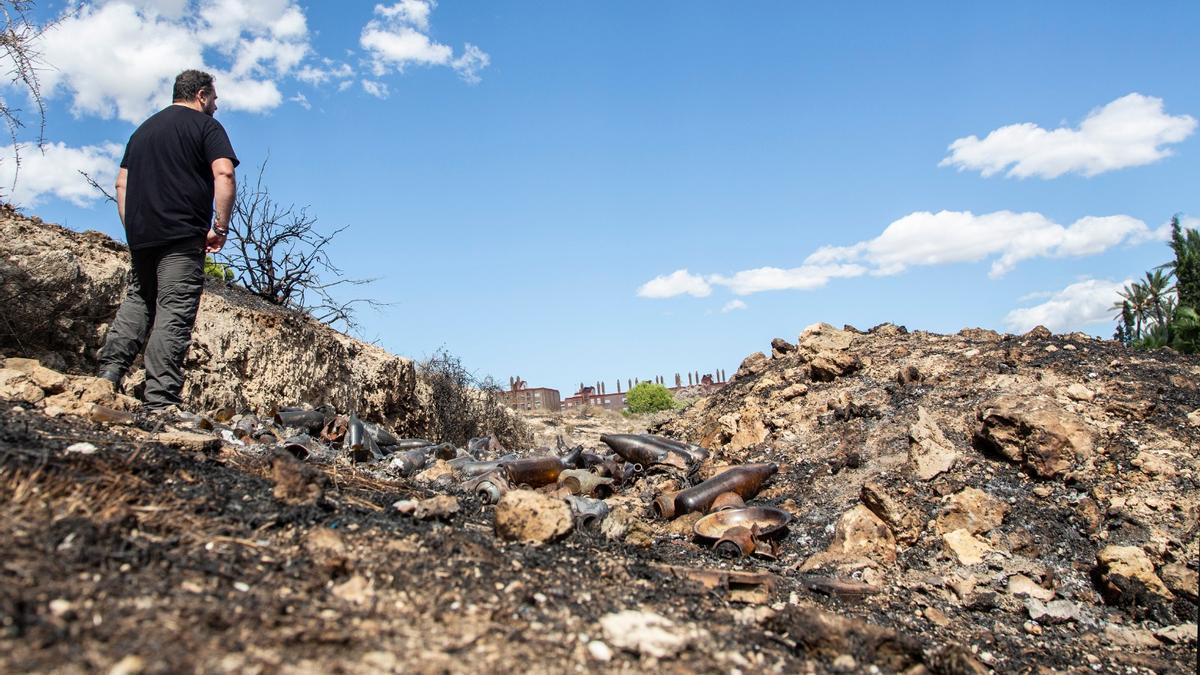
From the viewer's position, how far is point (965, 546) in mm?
4297

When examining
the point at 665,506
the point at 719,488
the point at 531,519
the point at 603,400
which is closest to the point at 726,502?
the point at 719,488

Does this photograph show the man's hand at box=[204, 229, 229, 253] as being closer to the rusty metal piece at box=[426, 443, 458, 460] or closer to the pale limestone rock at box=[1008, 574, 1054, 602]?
the rusty metal piece at box=[426, 443, 458, 460]

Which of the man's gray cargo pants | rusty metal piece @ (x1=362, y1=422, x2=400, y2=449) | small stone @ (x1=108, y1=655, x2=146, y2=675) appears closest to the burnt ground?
small stone @ (x1=108, y1=655, x2=146, y2=675)

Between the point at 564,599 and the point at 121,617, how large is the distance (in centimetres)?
120

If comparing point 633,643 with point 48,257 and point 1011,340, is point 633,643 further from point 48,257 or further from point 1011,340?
point 1011,340

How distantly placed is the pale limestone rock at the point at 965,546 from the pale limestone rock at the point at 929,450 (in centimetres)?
69

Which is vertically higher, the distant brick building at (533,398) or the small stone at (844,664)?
the distant brick building at (533,398)

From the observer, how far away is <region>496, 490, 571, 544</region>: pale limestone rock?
3014 mm

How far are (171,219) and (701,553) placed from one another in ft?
11.2

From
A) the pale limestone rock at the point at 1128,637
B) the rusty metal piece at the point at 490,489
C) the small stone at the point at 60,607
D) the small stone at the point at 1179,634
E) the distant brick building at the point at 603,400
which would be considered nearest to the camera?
the small stone at the point at 60,607

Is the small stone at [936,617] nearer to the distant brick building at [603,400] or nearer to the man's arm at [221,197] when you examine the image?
the man's arm at [221,197]

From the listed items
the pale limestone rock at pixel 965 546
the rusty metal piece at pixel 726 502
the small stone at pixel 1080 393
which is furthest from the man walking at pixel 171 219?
the small stone at pixel 1080 393

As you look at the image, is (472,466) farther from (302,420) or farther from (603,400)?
(603,400)

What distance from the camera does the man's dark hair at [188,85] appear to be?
175 inches
